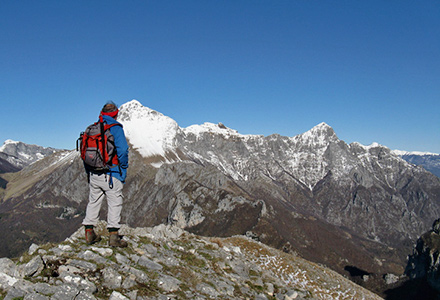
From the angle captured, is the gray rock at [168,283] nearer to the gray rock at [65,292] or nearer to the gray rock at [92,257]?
the gray rock at [92,257]

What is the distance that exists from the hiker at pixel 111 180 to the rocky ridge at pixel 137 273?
3.46 feet

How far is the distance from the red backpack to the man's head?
1081 millimetres

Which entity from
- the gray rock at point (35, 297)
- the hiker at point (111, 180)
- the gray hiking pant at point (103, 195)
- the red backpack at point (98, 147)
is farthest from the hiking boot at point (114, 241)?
the gray rock at point (35, 297)

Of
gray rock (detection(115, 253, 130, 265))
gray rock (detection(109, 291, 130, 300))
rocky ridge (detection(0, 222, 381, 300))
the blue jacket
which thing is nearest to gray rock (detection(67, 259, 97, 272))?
rocky ridge (detection(0, 222, 381, 300))

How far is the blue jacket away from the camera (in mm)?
13617

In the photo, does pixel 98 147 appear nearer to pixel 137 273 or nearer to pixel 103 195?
pixel 103 195

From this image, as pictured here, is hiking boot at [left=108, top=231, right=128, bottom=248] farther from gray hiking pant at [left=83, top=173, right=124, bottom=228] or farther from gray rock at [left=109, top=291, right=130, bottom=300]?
gray rock at [left=109, top=291, right=130, bottom=300]

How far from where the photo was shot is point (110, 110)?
14750mm

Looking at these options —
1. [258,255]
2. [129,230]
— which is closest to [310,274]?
[258,255]

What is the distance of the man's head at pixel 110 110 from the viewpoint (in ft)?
47.8

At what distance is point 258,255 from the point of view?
27.4 metres

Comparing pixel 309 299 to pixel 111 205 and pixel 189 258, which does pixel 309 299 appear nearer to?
pixel 189 258

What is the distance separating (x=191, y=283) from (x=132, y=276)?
3.00 meters

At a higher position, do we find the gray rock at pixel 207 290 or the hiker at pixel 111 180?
the hiker at pixel 111 180
